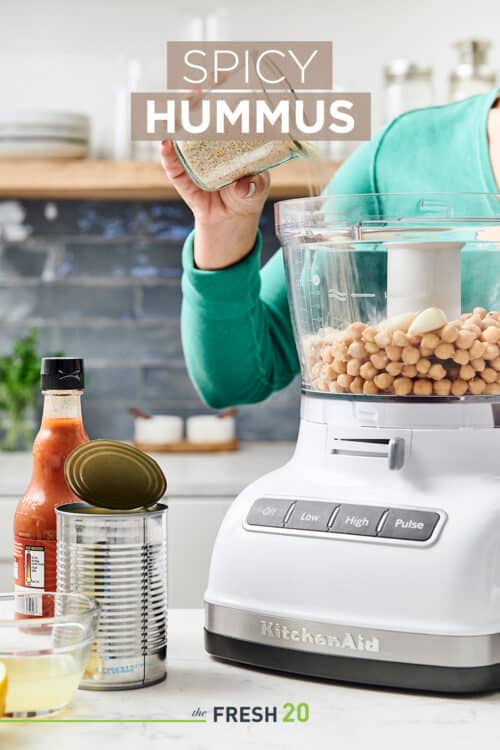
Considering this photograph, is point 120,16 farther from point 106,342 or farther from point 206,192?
point 206,192

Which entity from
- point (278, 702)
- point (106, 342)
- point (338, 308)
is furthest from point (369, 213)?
point (106, 342)

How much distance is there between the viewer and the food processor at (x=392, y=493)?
72 centimetres

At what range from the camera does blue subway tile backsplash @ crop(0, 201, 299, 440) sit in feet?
8.73

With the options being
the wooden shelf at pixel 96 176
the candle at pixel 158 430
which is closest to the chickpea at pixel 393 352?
the wooden shelf at pixel 96 176

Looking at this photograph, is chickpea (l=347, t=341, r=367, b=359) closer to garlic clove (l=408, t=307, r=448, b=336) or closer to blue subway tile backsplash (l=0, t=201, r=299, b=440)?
garlic clove (l=408, t=307, r=448, b=336)

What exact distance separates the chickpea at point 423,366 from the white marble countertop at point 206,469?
4.44 ft

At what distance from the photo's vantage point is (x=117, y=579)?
708 millimetres

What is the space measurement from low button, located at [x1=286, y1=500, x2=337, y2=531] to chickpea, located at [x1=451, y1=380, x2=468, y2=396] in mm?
119

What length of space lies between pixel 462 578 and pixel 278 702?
0.48 feet

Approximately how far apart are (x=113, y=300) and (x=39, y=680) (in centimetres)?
207

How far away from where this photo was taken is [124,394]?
2.70 m

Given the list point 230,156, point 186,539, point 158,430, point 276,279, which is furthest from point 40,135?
point 230,156

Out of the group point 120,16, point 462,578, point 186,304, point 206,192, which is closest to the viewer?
point 462,578

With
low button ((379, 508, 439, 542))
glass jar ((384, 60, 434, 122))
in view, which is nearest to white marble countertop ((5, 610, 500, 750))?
low button ((379, 508, 439, 542))
